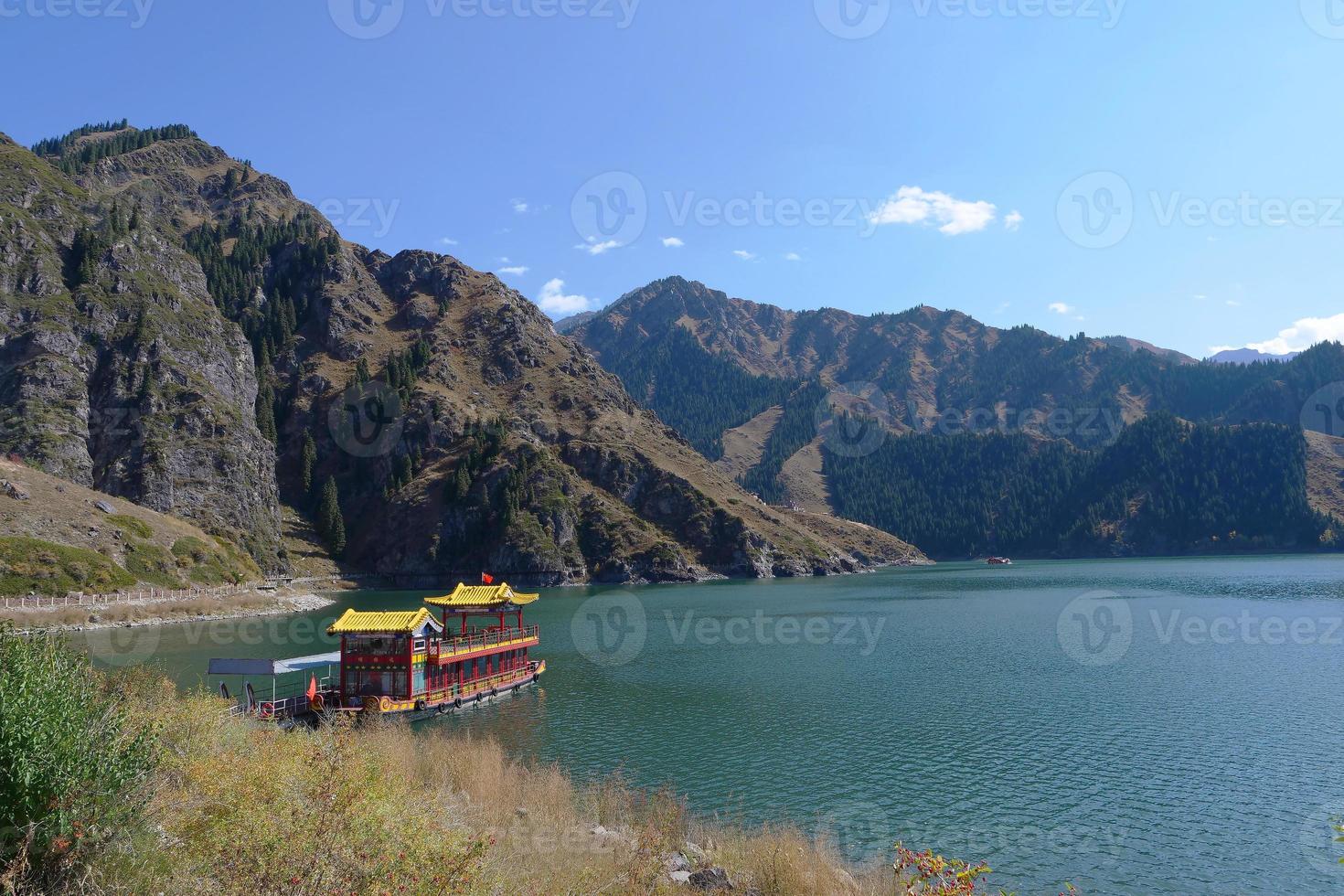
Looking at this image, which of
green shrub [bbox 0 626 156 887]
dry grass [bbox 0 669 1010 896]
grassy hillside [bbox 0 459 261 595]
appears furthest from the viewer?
grassy hillside [bbox 0 459 261 595]

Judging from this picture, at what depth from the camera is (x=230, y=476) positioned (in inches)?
6137

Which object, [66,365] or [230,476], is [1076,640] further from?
[66,365]

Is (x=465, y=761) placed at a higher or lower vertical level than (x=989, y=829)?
higher

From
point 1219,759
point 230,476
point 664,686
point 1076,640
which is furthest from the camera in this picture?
point 230,476

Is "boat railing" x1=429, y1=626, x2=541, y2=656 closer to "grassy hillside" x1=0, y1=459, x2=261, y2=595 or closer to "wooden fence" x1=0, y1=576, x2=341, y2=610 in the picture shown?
"wooden fence" x1=0, y1=576, x2=341, y2=610

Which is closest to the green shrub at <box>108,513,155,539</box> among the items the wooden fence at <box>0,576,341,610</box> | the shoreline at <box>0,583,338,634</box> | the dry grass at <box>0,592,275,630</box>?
the wooden fence at <box>0,576,341,610</box>

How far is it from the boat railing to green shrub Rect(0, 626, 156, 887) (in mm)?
39810

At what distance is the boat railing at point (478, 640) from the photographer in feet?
181

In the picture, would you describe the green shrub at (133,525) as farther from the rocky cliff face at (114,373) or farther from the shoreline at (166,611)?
the rocky cliff face at (114,373)

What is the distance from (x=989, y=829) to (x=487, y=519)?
180 m

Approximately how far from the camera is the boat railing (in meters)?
55.3

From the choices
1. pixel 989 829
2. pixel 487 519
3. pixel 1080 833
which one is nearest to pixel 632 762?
pixel 989 829

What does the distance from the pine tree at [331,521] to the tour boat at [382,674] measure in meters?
139

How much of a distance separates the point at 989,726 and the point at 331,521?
181m
